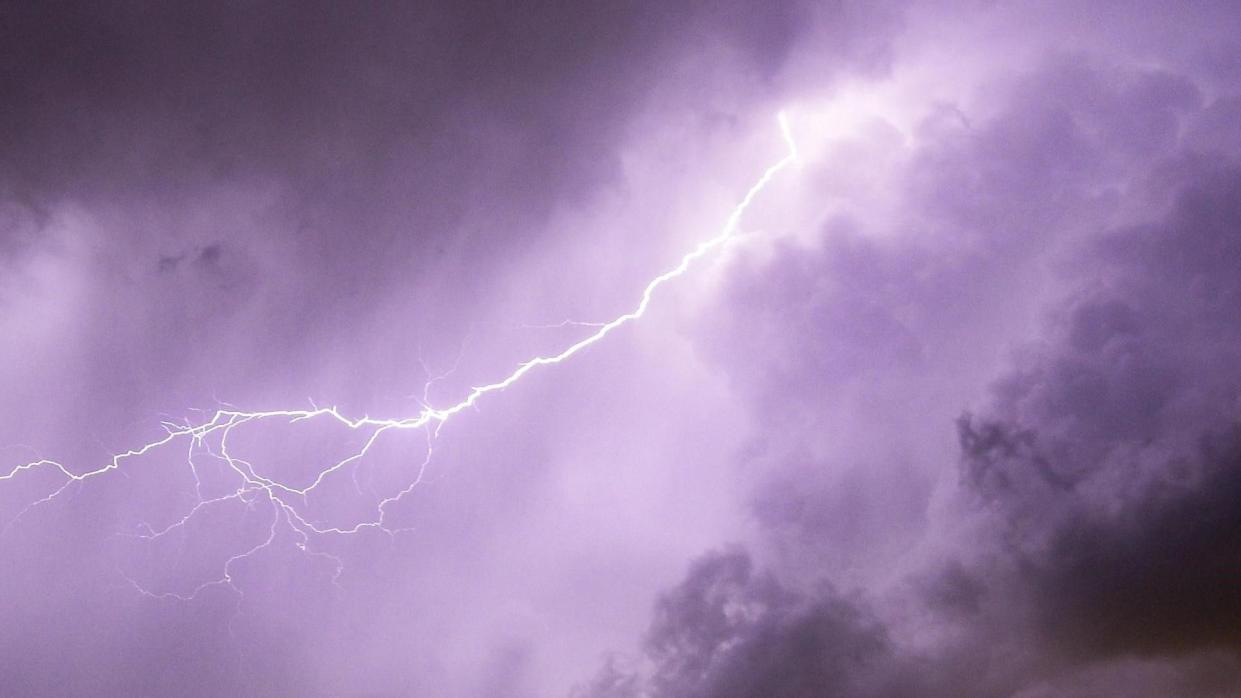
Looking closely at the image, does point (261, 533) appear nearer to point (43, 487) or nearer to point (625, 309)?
point (43, 487)

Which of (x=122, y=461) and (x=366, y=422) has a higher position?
(x=122, y=461)

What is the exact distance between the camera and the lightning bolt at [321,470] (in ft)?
53.5

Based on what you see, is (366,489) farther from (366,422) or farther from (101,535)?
(101,535)

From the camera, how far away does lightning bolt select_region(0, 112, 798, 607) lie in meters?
16.3

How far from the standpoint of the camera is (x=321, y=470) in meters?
16.5

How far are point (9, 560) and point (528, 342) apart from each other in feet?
49.3

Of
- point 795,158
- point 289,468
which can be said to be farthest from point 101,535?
point 795,158

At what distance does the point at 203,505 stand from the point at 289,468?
2441 millimetres

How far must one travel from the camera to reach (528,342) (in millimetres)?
16656

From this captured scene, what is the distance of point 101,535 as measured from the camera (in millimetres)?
16812

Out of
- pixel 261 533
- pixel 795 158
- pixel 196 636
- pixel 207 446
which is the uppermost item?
pixel 795 158

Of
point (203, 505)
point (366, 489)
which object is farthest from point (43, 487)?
point (366, 489)

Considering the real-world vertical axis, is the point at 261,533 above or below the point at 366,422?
below

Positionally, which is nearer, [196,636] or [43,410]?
[196,636]
